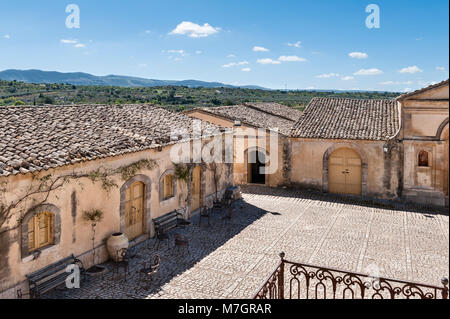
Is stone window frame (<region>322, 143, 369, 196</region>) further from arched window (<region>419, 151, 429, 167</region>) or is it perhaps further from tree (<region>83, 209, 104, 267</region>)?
tree (<region>83, 209, 104, 267</region>)

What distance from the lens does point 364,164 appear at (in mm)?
20531

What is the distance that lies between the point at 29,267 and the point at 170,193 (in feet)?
22.4

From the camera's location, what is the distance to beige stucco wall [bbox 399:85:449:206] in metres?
12.5

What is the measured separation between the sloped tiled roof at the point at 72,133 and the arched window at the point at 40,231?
155 cm

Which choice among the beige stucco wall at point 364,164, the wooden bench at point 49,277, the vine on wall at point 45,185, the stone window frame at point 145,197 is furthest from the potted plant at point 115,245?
the beige stucco wall at point 364,164

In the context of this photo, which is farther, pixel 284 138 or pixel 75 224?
pixel 284 138

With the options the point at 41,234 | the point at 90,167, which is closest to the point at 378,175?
the point at 90,167

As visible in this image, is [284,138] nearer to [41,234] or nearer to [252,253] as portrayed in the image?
[252,253]

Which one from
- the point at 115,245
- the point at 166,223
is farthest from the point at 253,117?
the point at 115,245

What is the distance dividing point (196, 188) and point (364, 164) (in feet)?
31.6

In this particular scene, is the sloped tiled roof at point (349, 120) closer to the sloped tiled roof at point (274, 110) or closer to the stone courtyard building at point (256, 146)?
the stone courtyard building at point (256, 146)

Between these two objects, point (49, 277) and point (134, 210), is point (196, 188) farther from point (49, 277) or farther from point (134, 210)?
point (49, 277)
